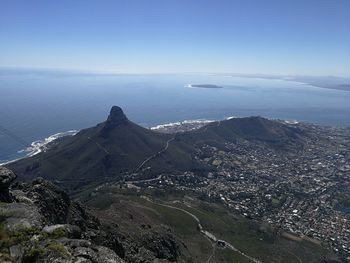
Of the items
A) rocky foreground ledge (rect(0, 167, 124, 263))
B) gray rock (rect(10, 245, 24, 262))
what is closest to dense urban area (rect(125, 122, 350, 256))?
rocky foreground ledge (rect(0, 167, 124, 263))

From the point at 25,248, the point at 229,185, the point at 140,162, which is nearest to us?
the point at 25,248

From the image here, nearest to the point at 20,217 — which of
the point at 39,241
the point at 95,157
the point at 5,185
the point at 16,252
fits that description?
the point at 39,241

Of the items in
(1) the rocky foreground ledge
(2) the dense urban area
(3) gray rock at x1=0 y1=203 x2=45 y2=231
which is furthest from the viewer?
(2) the dense urban area

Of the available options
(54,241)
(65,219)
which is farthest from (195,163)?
(54,241)

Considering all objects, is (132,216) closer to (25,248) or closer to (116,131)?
(25,248)

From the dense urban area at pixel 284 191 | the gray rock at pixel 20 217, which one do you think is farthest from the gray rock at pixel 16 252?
the dense urban area at pixel 284 191

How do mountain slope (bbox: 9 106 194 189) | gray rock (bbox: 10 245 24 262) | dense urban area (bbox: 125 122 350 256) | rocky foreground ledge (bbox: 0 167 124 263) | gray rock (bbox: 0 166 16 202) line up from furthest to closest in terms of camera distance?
1. mountain slope (bbox: 9 106 194 189)
2. dense urban area (bbox: 125 122 350 256)
3. gray rock (bbox: 0 166 16 202)
4. gray rock (bbox: 10 245 24 262)
5. rocky foreground ledge (bbox: 0 167 124 263)

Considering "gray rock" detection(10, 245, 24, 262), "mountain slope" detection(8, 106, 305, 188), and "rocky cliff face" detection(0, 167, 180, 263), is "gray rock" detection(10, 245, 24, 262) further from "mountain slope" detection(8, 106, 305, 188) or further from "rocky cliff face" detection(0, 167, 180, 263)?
"mountain slope" detection(8, 106, 305, 188)

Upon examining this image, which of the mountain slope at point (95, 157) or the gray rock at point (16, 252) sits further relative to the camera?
the mountain slope at point (95, 157)

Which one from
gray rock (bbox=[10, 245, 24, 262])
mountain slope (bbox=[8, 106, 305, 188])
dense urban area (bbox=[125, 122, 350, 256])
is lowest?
dense urban area (bbox=[125, 122, 350, 256])

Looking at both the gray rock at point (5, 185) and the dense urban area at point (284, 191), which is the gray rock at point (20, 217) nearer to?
the gray rock at point (5, 185)

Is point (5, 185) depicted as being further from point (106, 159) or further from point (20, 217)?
point (106, 159)
